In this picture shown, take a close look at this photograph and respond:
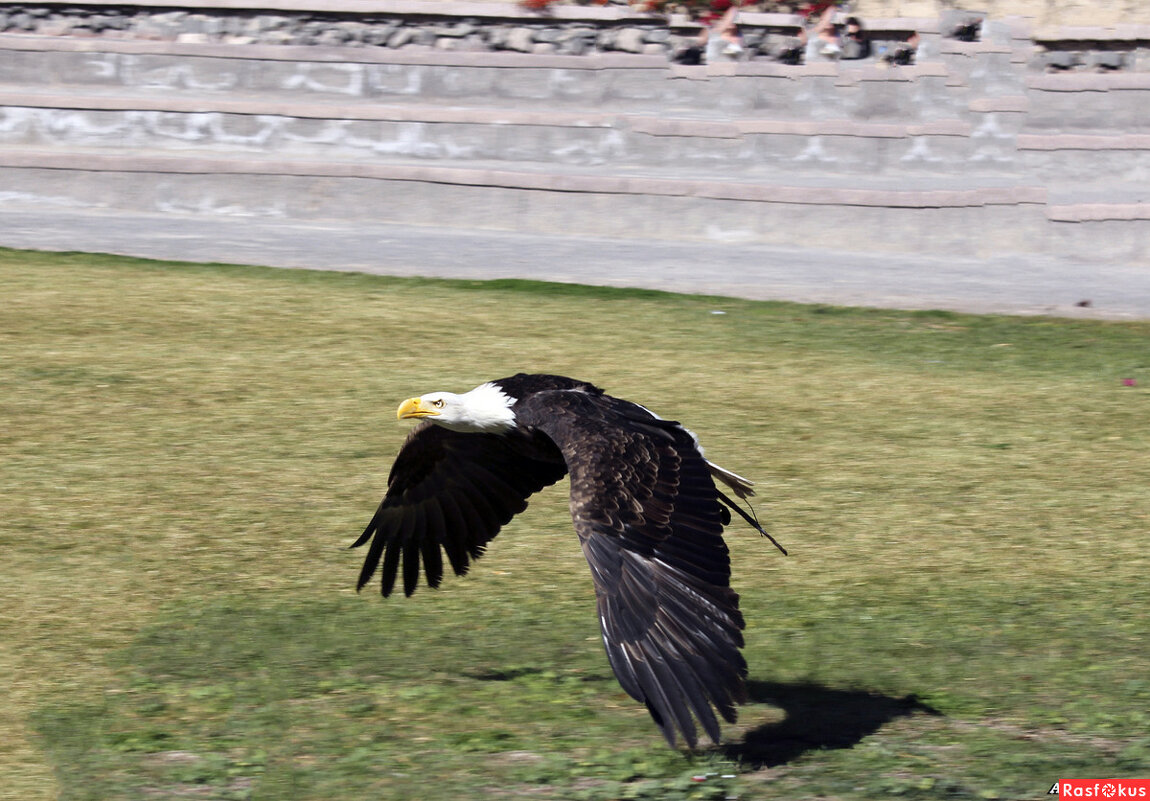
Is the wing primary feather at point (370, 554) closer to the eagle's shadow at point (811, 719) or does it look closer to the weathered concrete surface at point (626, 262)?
the eagle's shadow at point (811, 719)

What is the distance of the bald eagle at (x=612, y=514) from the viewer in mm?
4344

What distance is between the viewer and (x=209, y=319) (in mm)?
11523

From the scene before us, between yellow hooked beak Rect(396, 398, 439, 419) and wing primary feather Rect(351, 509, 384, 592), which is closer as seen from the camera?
yellow hooked beak Rect(396, 398, 439, 419)

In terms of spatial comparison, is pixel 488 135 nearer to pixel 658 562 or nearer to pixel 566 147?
pixel 566 147

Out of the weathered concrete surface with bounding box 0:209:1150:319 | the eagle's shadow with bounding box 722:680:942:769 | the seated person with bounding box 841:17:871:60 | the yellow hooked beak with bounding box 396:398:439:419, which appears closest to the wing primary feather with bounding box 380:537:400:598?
the yellow hooked beak with bounding box 396:398:439:419

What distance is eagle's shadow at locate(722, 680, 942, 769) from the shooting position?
4980 mm

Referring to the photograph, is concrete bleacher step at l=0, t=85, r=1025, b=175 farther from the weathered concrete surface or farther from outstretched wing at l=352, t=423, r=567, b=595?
outstretched wing at l=352, t=423, r=567, b=595

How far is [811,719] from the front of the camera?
5.20m

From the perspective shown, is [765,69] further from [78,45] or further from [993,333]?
[78,45]

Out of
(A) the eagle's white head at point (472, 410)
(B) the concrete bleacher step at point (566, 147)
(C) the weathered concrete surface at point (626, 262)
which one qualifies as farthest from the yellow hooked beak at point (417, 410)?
(B) the concrete bleacher step at point (566, 147)

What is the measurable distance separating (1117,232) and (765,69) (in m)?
4.48

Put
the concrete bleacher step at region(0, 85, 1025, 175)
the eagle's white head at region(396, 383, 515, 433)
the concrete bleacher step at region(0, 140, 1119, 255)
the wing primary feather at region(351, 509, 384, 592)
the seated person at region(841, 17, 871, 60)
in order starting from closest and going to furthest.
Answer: the eagle's white head at region(396, 383, 515, 433) → the wing primary feather at region(351, 509, 384, 592) → the concrete bleacher step at region(0, 140, 1119, 255) → the concrete bleacher step at region(0, 85, 1025, 175) → the seated person at region(841, 17, 871, 60)

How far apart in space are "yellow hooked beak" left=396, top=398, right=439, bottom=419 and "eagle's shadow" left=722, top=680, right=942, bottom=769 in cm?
153

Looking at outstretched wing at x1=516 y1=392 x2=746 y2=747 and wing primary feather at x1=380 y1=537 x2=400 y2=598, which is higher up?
outstretched wing at x1=516 y1=392 x2=746 y2=747
